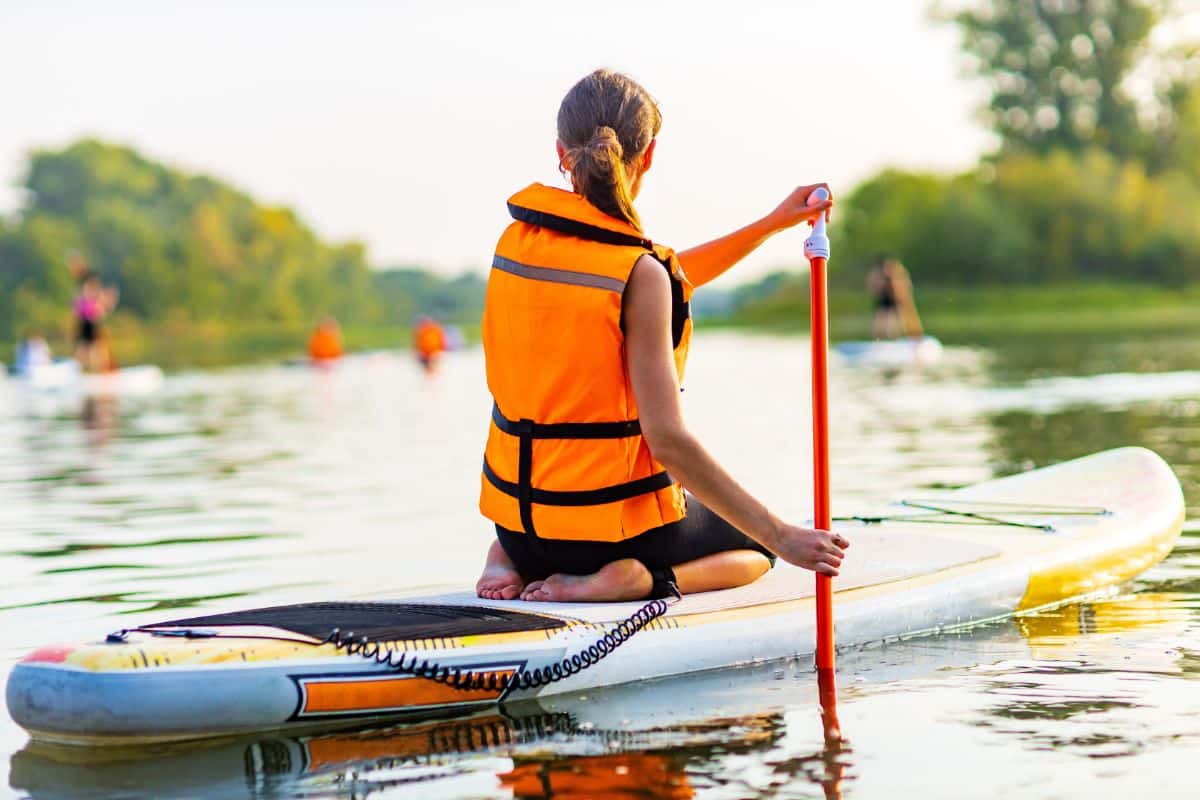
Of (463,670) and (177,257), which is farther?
(177,257)

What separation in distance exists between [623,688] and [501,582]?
0.49 m

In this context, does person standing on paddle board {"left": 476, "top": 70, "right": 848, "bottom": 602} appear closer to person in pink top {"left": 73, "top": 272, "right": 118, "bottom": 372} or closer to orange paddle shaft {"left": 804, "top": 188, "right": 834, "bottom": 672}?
orange paddle shaft {"left": 804, "top": 188, "right": 834, "bottom": 672}

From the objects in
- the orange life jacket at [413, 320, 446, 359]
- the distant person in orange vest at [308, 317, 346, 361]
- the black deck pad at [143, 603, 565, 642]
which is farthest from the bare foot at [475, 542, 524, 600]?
the distant person in orange vest at [308, 317, 346, 361]

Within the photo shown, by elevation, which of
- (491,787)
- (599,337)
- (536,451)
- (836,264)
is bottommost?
(491,787)

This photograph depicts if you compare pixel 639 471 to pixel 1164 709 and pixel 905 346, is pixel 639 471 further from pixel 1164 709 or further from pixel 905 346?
pixel 905 346

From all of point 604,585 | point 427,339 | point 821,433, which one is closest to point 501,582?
point 604,585

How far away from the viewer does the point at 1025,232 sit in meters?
68.9

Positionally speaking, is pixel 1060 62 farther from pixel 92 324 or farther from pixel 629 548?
pixel 629 548

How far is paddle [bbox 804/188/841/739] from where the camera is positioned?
15.8ft

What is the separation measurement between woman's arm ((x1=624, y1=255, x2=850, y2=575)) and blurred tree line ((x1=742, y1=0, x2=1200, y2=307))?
6532 centimetres

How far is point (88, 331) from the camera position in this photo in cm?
2527

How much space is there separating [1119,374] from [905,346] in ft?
18.7

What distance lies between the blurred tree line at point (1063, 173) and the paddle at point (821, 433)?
64.9 meters

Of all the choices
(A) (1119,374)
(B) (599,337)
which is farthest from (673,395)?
(A) (1119,374)
